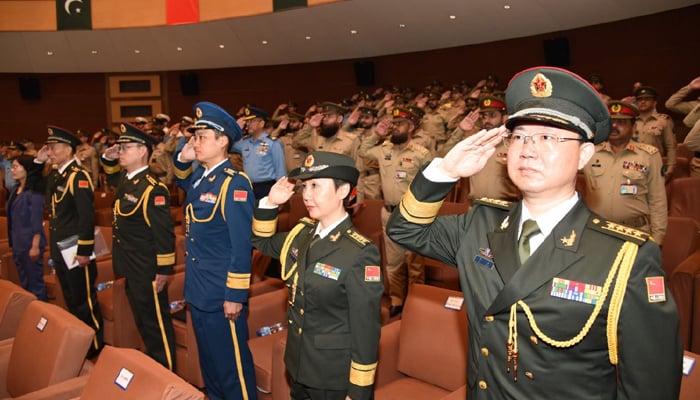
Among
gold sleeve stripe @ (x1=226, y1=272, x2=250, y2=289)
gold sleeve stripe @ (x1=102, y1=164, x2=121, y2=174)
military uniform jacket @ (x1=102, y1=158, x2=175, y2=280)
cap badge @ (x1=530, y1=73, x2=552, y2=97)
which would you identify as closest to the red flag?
gold sleeve stripe @ (x1=102, y1=164, x2=121, y2=174)

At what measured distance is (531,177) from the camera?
125 centimetres

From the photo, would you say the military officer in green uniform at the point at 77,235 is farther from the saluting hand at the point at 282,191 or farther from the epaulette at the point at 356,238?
the epaulette at the point at 356,238

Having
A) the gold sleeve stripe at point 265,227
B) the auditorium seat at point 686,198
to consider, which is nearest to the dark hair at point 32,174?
the gold sleeve stripe at point 265,227

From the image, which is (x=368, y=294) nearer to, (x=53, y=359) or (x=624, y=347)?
(x=624, y=347)

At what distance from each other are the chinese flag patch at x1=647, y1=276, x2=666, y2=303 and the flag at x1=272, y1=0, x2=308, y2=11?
9.38 meters

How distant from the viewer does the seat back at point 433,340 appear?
246 cm

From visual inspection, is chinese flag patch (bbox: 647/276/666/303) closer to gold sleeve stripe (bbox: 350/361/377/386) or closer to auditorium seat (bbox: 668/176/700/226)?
gold sleeve stripe (bbox: 350/361/377/386)

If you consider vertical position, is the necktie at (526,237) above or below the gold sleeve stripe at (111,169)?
below

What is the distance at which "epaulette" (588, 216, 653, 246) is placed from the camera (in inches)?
47.6

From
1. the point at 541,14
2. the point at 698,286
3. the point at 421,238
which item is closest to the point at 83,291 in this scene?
the point at 421,238

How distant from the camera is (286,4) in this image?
994cm

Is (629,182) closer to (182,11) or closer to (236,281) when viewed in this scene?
(236,281)

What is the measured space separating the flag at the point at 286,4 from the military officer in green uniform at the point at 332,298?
8.27 meters

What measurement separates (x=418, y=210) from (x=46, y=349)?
5.98 feet
